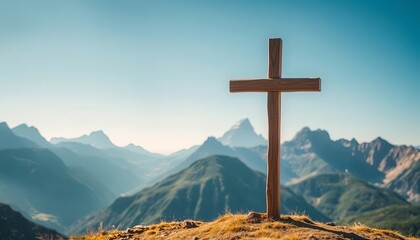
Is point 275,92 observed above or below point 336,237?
above

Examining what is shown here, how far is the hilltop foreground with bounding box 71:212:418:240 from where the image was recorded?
13164 millimetres

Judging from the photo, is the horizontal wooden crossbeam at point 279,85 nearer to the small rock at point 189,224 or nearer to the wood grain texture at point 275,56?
the wood grain texture at point 275,56

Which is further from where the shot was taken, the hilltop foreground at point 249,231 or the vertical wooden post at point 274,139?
the vertical wooden post at point 274,139

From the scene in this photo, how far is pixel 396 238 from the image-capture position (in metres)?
15.6

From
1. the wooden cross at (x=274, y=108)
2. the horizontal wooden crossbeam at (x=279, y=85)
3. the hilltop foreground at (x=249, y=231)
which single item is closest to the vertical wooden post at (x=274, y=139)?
the wooden cross at (x=274, y=108)

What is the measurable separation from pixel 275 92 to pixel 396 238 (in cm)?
806

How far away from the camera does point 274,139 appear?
15.4 metres

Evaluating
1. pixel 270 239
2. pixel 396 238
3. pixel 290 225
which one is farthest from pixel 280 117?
pixel 396 238

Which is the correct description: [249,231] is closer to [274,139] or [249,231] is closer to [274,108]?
[274,139]

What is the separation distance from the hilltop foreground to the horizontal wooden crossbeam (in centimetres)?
528

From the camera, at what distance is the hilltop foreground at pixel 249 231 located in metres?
13.2

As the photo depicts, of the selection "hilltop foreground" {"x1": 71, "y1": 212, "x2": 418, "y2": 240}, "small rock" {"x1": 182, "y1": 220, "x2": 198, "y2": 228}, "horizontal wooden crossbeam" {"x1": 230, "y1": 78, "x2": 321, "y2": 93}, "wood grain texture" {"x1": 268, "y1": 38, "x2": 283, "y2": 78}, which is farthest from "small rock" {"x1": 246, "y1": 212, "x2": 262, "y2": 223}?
"wood grain texture" {"x1": 268, "y1": 38, "x2": 283, "y2": 78}

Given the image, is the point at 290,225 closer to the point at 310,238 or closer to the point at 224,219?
the point at 310,238

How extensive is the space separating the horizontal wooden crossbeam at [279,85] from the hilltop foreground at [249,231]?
5.28m
